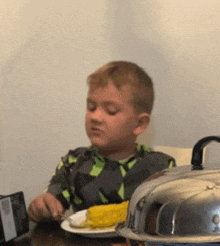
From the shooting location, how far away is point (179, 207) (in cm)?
39

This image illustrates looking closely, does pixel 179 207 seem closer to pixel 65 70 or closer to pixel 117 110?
pixel 117 110

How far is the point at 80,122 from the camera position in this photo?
1.02m

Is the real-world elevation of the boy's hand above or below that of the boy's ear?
below

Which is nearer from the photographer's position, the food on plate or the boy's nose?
the food on plate

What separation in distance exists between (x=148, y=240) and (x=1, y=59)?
79cm

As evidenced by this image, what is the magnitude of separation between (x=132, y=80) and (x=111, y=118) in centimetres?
10

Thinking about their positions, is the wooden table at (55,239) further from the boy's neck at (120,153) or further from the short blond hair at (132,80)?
the short blond hair at (132,80)

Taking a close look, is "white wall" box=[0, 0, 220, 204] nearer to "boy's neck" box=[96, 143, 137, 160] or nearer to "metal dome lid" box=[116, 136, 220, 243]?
"boy's neck" box=[96, 143, 137, 160]

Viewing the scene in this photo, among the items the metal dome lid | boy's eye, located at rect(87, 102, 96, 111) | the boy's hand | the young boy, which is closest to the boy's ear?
the young boy

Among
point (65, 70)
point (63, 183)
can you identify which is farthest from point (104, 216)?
point (65, 70)

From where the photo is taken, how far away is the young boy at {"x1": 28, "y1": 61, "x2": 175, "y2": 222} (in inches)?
32.4

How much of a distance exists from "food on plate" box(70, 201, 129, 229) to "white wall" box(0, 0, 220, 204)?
404 mm

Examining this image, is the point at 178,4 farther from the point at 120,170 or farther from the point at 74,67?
the point at 120,170

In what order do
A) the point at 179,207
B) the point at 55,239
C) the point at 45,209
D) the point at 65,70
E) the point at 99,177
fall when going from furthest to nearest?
the point at 65,70 → the point at 99,177 → the point at 45,209 → the point at 55,239 → the point at 179,207
